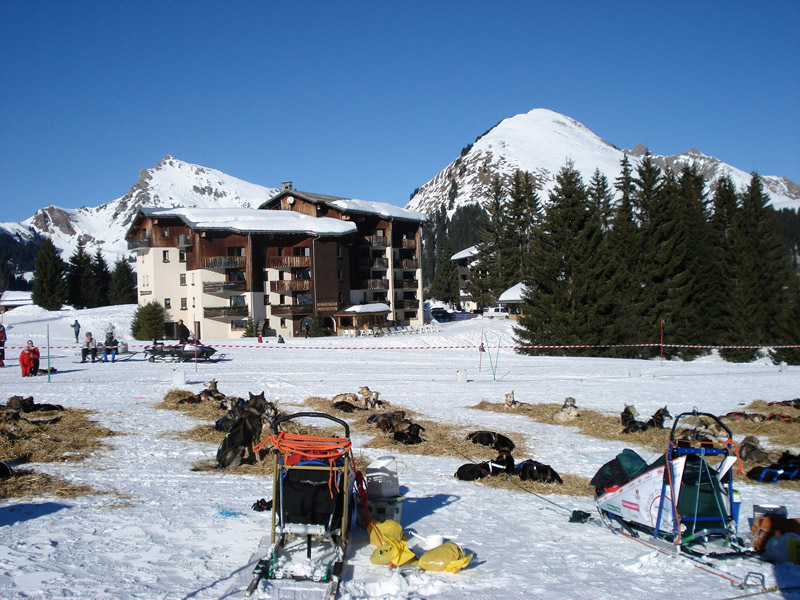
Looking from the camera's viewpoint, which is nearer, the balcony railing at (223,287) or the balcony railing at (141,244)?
the balcony railing at (223,287)

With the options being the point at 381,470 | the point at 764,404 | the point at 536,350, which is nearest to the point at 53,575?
the point at 381,470

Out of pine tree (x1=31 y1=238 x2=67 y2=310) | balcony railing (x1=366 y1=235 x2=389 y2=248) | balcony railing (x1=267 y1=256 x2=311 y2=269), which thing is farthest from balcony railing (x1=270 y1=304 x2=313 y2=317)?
pine tree (x1=31 y1=238 x2=67 y2=310)

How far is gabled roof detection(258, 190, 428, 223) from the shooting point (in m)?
68.4

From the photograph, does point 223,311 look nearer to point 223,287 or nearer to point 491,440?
point 223,287

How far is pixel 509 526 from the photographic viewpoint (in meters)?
9.04

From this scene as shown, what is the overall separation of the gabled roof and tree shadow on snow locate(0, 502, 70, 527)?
197 ft

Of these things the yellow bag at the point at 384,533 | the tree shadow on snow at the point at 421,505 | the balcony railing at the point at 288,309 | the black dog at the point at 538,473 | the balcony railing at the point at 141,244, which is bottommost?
the tree shadow on snow at the point at 421,505

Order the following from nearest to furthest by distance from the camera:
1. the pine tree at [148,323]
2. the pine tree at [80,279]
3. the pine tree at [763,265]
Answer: the pine tree at [763,265] < the pine tree at [148,323] < the pine tree at [80,279]

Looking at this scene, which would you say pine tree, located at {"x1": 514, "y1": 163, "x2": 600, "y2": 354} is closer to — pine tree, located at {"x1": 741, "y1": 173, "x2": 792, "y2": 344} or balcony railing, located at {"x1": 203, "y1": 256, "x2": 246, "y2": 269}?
pine tree, located at {"x1": 741, "y1": 173, "x2": 792, "y2": 344}

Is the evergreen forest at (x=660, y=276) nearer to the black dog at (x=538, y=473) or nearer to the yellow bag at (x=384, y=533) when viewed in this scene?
the black dog at (x=538, y=473)

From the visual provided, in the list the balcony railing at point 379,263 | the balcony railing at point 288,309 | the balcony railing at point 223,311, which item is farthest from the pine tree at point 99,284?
the balcony railing at point 379,263

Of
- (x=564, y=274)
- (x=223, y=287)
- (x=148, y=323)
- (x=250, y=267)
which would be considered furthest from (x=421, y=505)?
(x=250, y=267)

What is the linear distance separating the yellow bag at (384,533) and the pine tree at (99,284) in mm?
84246

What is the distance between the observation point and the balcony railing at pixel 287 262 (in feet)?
199
